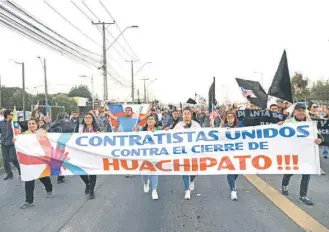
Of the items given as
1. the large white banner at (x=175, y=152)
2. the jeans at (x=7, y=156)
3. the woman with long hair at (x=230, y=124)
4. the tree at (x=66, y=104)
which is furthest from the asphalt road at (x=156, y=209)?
the tree at (x=66, y=104)

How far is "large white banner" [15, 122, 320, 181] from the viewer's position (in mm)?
6004

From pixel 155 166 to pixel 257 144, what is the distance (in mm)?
1713

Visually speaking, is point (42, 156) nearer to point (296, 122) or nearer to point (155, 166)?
point (155, 166)

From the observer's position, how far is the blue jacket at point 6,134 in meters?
8.59

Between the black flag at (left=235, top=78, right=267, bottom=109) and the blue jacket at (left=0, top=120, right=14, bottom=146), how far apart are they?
5.29m

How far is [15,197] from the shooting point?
264 inches

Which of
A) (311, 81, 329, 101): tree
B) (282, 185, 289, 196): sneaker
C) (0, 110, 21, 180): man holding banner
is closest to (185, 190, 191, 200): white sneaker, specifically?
(282, 185, 289, 196): sneaker

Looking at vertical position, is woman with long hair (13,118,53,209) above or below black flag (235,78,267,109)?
below

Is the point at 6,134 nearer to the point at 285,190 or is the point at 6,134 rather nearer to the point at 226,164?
the point at 226,164

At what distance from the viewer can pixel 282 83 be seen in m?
6.95

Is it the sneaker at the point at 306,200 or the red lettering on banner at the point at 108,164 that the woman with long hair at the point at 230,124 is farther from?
the red lettering on banner at the point at 108,164

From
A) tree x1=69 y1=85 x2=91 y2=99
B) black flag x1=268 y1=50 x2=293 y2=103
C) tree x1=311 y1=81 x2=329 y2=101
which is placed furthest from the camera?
tree x1=69 y1=85 x2=91 y2=99

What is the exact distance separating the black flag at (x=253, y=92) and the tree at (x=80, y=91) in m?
120

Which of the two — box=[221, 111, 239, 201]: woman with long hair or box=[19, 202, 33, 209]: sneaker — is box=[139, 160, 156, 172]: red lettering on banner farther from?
box=[19, 202, 33, 209]: sneaker
